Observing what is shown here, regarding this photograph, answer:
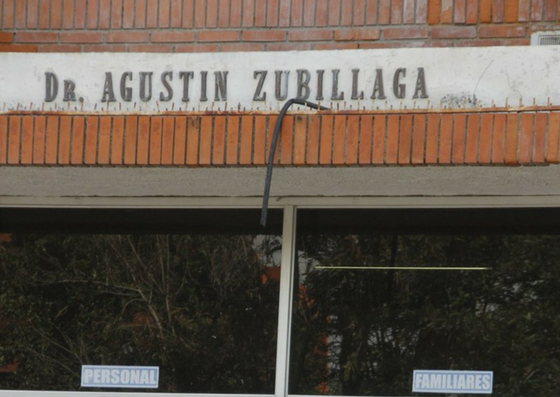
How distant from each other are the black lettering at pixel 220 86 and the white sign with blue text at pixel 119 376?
5.82 feet

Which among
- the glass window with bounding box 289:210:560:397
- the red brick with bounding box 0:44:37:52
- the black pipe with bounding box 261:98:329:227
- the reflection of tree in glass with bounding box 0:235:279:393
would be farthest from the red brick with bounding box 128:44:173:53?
the glass window with bounding box 289:210:560:397

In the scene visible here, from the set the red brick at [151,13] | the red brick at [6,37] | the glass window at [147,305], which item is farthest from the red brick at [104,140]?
the glass window at [147,305]

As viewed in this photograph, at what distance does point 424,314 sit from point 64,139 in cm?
231

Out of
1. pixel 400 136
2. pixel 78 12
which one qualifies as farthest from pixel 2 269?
pixel 400 136

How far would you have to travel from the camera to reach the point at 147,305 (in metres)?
7.55

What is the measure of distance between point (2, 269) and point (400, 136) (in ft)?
9.28

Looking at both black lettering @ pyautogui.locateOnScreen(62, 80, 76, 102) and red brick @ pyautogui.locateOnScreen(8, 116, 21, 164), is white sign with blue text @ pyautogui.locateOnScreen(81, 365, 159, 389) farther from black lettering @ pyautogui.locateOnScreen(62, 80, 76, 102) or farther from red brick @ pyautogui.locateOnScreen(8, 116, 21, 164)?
black lettering @ pyautogui.locateOnScreen(62, 80, 76, 102)

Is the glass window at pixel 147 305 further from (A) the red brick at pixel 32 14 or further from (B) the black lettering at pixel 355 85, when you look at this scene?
(A) the red brick at pixel 32 14

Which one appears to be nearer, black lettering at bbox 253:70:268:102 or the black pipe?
the black pipe

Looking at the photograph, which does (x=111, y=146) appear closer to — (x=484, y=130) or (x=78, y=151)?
(x=78, y=151)

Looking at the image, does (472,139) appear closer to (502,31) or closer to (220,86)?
(502,31)

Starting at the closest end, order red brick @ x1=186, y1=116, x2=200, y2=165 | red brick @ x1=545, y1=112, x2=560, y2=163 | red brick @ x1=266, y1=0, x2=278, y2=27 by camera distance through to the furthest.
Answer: red brick @ x1=545, y1=112, x2=560, y2=163 → red brick @ x1=186, y1=116, x2=200, y2=165 → red brick @ x1=266, y1=0, x2=278, y2=27

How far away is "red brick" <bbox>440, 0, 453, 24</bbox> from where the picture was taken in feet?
22.6

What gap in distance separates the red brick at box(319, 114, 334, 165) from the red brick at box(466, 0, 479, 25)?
1059 mm
